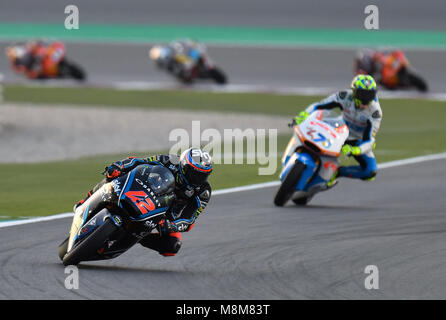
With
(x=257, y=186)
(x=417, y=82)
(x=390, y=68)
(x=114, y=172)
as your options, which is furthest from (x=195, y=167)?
(x=417, y=82)

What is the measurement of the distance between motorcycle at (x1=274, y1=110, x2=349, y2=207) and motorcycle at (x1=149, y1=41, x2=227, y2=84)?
15.1 metres

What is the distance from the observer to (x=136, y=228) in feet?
26.9

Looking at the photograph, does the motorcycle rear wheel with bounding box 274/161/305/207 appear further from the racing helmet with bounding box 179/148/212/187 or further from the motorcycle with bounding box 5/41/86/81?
the motorcycle with bounding box 5/41/86/81

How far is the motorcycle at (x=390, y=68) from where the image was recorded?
25.2m

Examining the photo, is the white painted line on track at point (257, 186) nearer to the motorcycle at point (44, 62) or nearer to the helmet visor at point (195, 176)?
the helmet visor at point (195, 176)

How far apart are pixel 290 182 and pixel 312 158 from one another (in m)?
0.40

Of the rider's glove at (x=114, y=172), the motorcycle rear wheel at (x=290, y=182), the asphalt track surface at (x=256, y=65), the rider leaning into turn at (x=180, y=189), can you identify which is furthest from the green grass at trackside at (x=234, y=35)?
the rider's glove at (x=114, y=172)

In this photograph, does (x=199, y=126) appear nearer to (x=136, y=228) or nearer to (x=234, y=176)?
(x=234, y=176)

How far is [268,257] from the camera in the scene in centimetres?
907

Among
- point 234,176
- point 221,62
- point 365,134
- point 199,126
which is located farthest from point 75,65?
point 365,134

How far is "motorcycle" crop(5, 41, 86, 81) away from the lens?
90.3ft

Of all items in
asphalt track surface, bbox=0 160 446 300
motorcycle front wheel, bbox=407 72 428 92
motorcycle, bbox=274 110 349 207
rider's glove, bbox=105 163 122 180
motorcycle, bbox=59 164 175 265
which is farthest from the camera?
motorcycle front wheel, bbox=407 72 428 92

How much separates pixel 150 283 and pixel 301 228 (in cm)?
298

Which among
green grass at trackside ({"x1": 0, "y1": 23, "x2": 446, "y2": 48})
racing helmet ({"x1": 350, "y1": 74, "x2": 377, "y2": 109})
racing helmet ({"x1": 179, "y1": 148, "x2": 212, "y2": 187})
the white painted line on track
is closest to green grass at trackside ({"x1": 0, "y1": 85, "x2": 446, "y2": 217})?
the white painted line on track
